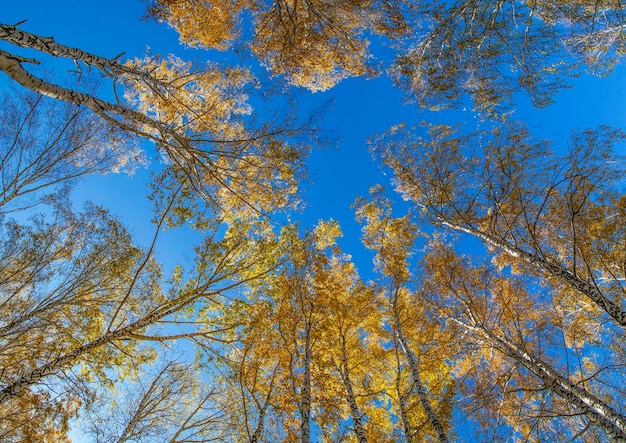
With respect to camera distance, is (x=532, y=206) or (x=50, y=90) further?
(x=532, y=206)

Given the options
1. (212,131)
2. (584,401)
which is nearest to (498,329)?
(584,401)

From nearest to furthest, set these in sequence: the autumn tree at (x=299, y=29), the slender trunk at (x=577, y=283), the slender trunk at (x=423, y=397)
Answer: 1. the slender trunk at (x=577, y=283)
2. the slender trunk at (x=423, y=397)
3. the autumn tree at (x=299, y=29)

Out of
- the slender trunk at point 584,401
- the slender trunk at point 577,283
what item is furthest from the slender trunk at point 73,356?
the slender trunk at point 577,283

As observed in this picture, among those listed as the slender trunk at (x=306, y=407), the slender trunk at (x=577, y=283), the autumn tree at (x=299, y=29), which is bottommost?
the slender trunk at (x=306, y=407)

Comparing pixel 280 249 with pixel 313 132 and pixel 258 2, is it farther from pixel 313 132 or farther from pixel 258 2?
pixel 258 2

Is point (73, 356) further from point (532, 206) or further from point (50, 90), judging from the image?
point (532, 206)

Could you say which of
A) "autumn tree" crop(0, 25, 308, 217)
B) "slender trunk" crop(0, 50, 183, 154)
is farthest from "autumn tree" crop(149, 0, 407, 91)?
"slender trunk" crop(0, 50, 183, 154)

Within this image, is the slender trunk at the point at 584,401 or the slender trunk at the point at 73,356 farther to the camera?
the slender trunk at the point at 73,356

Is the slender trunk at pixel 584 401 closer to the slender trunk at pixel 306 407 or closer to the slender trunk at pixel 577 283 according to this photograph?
the slender trunk at pixel 577 283

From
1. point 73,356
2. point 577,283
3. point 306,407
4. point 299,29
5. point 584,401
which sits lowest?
point 306,407

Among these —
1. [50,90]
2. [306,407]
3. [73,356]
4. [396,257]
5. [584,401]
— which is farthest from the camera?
[396,257]

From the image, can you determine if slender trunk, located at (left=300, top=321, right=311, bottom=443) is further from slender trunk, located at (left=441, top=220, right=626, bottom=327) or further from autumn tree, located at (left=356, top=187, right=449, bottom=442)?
slender trunk, located at (left=441, top=220, right=626, bottom=327)

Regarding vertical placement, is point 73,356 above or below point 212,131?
below

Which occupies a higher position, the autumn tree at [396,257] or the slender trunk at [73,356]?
the autumn tree at [396,257]
